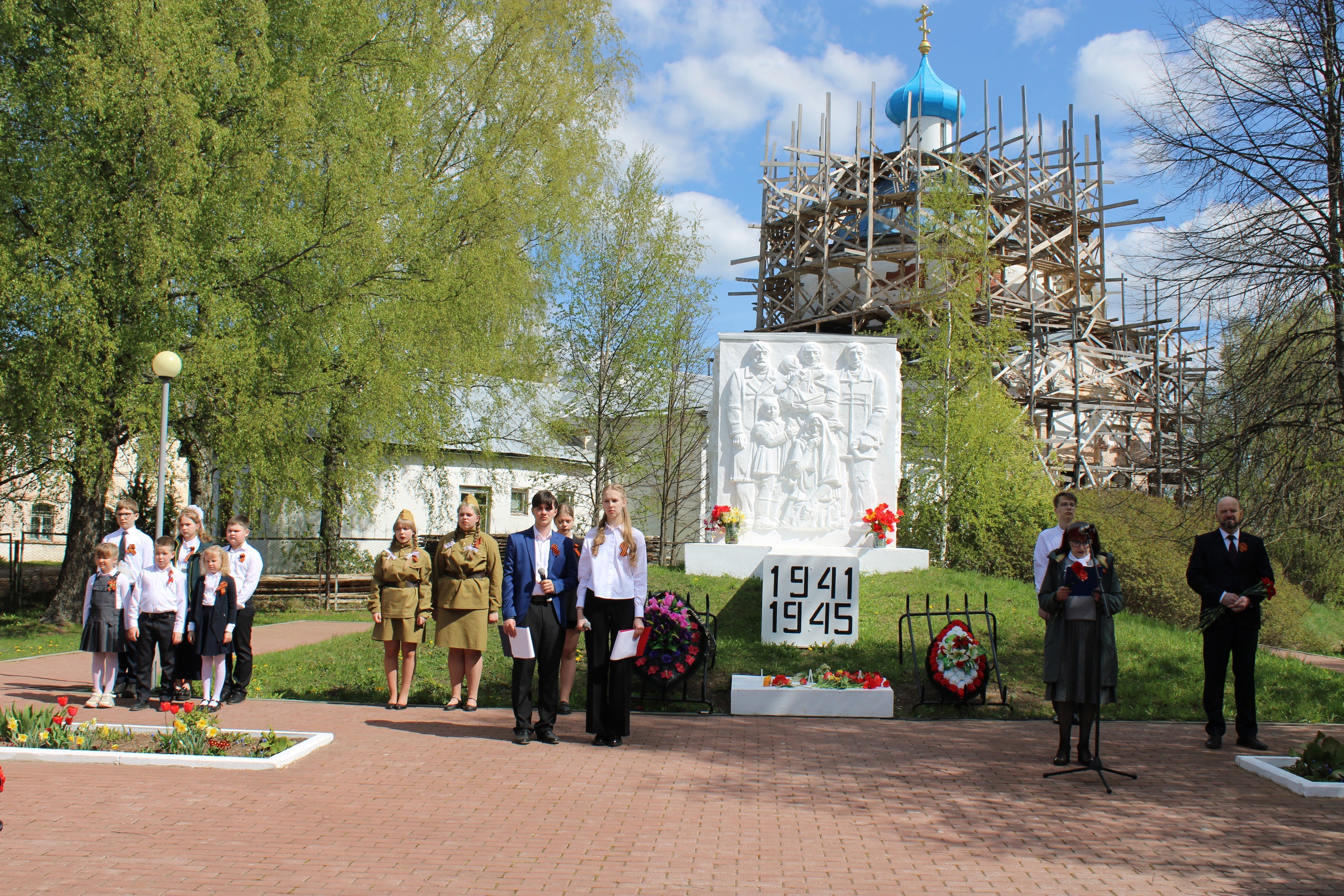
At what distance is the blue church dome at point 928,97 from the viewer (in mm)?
36969

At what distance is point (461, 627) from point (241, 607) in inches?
88.0

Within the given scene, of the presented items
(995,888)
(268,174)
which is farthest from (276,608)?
(995,888)

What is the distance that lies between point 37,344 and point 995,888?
48.2 feet

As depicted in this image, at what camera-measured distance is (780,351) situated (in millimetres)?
15906

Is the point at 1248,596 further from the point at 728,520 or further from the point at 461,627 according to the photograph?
the point at 728,520

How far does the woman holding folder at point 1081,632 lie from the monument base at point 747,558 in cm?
764

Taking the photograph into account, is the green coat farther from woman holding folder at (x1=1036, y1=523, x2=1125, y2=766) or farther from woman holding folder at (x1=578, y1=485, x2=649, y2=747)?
woman holding folder at (x1=578, y1=485, x2=649, y2=747)

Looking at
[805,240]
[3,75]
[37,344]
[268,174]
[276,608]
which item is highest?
[805,240]

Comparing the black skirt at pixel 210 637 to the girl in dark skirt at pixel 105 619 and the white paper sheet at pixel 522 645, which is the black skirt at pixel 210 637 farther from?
the white paper sheet at pixel 522 645

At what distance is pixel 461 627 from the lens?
836 centimetres

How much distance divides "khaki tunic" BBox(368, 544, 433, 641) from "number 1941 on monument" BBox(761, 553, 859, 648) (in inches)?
161

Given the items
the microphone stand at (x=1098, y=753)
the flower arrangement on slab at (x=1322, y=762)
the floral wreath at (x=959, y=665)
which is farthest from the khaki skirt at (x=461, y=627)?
the flower arrangement on slab at (x=1322, y=762)

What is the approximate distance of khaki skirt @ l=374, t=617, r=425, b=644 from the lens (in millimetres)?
8914

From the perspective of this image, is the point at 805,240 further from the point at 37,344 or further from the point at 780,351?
the point at 37,344
